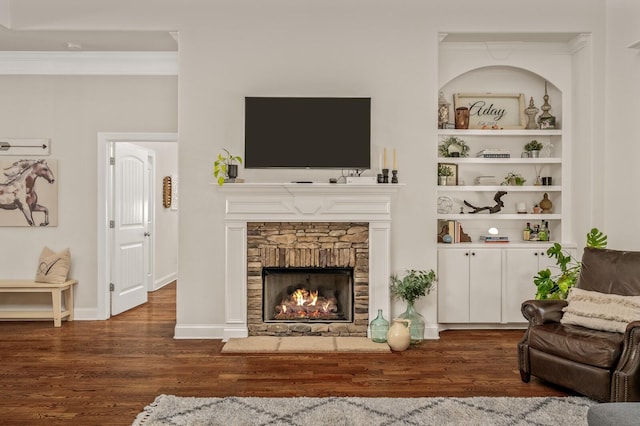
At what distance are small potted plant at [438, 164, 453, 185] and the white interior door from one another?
3.55 meters

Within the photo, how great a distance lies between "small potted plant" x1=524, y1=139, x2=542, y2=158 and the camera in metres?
5.39

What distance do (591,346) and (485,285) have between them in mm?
1960

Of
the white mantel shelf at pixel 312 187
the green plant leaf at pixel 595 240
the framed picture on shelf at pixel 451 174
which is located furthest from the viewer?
the framed picture on shelf at pixel 451 174

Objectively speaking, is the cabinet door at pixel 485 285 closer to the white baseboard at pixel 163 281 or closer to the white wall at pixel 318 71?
the white wall at pixel 318 71

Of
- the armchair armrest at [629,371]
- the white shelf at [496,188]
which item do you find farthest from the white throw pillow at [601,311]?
the white shelf at [496,188]

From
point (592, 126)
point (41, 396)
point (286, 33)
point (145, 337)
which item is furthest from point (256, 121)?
point (592, 126)

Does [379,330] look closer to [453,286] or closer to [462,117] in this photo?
[453,286]

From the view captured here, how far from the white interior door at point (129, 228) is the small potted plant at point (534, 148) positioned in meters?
4.46

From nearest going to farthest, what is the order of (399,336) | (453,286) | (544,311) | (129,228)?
(544,311) → (399,336) → (453,286) → (129,228)

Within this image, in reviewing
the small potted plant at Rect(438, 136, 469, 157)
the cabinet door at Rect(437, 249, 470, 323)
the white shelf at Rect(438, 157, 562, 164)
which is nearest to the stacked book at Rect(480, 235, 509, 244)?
the cabinet door at Rect(437, 249, 470, 323)

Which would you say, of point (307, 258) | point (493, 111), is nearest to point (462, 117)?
point (493, 111)

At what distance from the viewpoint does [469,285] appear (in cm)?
516

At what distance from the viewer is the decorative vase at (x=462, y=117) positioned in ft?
17.6

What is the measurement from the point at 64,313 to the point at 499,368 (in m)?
4.32
